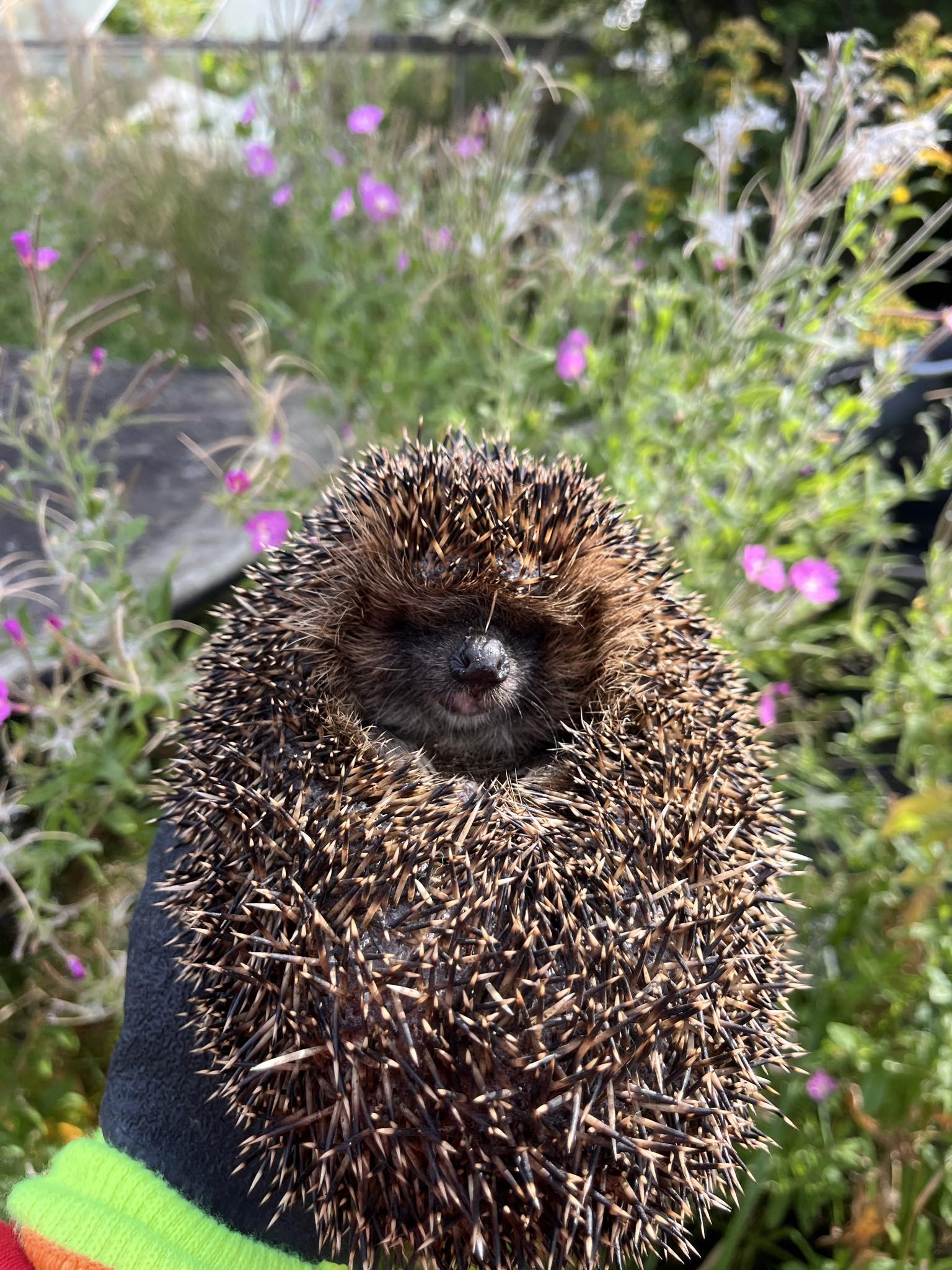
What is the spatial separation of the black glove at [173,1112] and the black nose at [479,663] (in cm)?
55

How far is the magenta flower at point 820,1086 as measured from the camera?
190cm

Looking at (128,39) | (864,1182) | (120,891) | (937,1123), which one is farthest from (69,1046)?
(128,39)

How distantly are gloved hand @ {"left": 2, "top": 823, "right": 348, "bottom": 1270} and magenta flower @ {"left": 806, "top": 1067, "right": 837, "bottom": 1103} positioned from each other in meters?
1.18

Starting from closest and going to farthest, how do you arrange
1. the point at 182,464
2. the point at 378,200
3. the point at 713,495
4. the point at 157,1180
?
the point at 157,1180
the point at 713,495
the point at 378,200
the point at 182,464

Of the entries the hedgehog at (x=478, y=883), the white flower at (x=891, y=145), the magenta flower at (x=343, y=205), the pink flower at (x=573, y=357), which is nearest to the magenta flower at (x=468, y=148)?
the magenta flower at (x=343, y=205)

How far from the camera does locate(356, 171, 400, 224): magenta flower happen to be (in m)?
2.67

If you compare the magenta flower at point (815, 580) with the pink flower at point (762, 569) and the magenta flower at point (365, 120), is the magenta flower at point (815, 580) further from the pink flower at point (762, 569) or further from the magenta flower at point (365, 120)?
the magenta flower at point (365, 120)

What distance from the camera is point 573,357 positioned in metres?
2.54

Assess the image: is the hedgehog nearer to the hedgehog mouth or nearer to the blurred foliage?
the hedgehog mouth

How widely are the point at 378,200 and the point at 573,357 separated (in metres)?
0.82

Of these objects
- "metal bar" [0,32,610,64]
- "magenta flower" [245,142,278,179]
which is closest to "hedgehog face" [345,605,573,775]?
"magenta flower" [245,142,278,179]

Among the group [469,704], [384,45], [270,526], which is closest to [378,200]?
[270,526]

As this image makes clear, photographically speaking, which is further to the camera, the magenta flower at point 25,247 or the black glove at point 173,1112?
the magenta flower at point 25,247

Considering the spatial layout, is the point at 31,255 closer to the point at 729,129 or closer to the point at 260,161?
the point at 260,161
